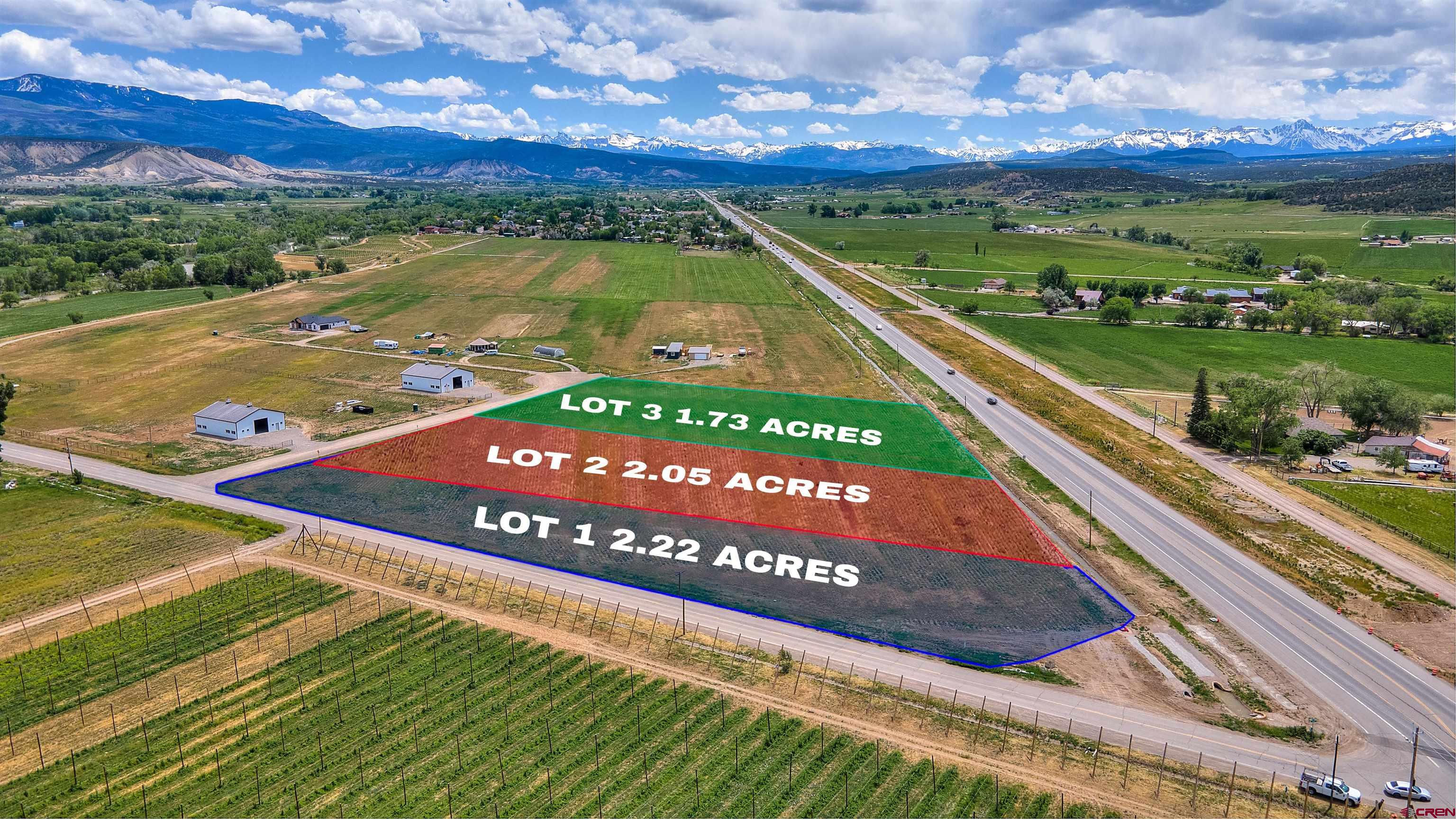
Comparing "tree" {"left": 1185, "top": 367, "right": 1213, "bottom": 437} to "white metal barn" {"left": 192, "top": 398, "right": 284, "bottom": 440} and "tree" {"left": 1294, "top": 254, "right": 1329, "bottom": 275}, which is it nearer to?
"white metal barn" {"left": 192, "top": 398, "right": 284, "bottom": 440}

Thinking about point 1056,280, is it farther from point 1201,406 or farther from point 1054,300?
point 1201,406

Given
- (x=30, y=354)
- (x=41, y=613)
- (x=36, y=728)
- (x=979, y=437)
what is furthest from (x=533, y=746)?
(x=30, y=354)

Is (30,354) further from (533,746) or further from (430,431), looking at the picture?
(533,746)

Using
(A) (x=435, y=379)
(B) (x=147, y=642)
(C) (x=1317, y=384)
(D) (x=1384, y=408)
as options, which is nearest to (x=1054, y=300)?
(C) (x=1317, y=384)

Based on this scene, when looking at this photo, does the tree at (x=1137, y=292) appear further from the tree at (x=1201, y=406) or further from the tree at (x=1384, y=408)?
the tree at (x=1201, y=406)

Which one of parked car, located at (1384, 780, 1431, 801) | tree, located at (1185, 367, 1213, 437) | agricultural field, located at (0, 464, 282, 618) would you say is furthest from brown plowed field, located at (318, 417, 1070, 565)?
tree, located at (1185, 367, 1213, 437)
